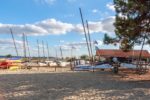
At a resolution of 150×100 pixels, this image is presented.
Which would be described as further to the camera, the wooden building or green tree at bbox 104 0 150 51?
the wooden building

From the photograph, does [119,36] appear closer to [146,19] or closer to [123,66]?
[146,19]

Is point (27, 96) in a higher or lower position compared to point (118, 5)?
lower

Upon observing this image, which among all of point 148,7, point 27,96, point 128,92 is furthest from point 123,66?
point 27,96

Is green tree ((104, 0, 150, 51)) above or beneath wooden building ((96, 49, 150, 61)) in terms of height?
above

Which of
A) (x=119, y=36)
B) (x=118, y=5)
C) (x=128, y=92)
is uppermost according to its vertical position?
(x=118, y=5)

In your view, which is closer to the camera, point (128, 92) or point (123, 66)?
point (128, 92)

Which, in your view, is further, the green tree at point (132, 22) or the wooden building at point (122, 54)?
the wooden building at point (122, 54)

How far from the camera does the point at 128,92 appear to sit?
61.4 feet

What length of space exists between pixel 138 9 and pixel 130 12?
64.4 inches

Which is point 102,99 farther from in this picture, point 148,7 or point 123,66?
point 123,66

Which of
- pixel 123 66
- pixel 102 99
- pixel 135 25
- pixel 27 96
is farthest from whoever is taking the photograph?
pixel 123 66

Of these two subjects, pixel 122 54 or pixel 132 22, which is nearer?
pixel 132 22

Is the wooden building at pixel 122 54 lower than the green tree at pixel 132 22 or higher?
lower

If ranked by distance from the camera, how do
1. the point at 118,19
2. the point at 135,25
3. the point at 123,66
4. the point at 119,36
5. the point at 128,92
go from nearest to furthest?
1. the point at 128,92
2. the point at 135,25
3. the point at 118,19
4. the point at 119,36
5. the point at 123,66
